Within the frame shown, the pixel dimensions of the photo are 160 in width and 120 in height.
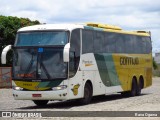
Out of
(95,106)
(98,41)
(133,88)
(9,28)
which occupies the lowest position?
(133,88)

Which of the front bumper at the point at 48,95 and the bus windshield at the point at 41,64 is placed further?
the bus windshield at the point at 41,64

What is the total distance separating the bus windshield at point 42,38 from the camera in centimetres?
2152

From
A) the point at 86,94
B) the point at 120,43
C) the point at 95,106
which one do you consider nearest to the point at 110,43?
the point at 120,43

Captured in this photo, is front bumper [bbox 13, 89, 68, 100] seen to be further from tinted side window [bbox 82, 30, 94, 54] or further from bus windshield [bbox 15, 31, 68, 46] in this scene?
tinted side window [bbox 82, 30, 94, 54]

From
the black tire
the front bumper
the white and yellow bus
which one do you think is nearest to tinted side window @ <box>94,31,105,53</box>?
the white and yellow bus

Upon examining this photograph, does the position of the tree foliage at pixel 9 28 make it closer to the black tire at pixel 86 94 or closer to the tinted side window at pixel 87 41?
the tinted side window at pixel 87 41

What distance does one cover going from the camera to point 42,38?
71.7 feet

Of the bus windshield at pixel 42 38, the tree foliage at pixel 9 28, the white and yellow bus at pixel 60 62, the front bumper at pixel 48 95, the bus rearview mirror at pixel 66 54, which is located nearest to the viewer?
the bus rearview mirror at pixel 66 54

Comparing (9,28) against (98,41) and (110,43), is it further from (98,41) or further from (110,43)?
(98,41)

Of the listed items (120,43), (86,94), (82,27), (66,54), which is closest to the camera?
(66,54)

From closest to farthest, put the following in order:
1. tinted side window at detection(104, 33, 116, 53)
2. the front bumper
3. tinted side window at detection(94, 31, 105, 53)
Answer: the front bumper < tinted side window at detection(94, 31, 105, 53) < tinted side window at detection(104, 33, 116, 53)

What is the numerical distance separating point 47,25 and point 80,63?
6.88 feet

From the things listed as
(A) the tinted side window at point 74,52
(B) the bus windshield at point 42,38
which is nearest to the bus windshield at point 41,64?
(B) the bus windshield at point 42,38

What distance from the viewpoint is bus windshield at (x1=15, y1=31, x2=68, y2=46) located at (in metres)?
21.5
